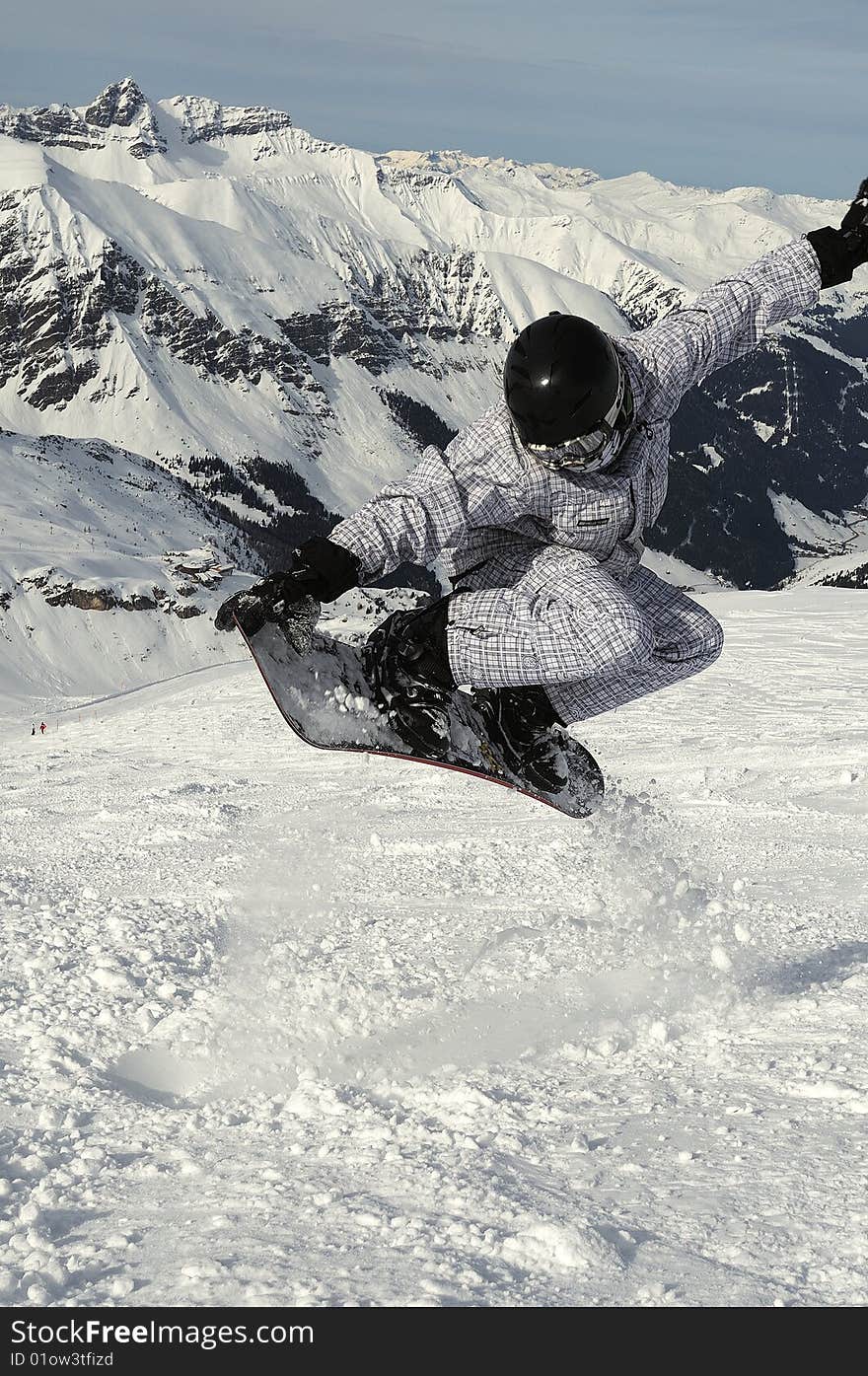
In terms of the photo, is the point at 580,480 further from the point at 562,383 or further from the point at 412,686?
the point at 412,686

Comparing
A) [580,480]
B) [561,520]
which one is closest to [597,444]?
[580,480]

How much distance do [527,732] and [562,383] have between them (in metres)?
2.15

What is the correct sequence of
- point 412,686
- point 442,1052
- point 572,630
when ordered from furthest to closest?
point 412,686, point 572,630, point 442,1052

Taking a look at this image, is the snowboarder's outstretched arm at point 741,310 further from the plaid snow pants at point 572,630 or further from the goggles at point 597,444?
the plaid snow pants at point 572,630

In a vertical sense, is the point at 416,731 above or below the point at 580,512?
below

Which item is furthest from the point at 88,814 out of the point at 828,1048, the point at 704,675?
the point at 704,675

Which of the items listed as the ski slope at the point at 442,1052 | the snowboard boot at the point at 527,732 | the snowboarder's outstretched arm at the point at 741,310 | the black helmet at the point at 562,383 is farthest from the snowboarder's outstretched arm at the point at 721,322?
the ski slope at the point at 442,1052

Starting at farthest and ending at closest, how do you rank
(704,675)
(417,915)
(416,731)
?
(704,675) < (417,915) < (416,731)

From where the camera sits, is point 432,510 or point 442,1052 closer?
point 442,1052

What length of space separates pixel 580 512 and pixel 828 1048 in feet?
8.51

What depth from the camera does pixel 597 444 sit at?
516 centimetres

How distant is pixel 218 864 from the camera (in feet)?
27.1
